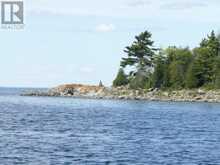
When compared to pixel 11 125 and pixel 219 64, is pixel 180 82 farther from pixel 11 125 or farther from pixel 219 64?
pixel 11 125

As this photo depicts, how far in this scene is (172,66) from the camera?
173 meters

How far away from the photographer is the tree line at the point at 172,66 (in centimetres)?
16538

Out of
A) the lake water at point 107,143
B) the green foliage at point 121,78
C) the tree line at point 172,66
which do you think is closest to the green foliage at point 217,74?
the tree line at point 172,66

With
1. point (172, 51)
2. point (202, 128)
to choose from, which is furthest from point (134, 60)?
point (202, 128)

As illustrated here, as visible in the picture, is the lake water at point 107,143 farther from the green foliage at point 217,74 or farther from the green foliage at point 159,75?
the green foliage at point 159,75

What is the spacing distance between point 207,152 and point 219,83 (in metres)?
110

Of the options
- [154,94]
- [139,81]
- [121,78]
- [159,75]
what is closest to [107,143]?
[154,94]

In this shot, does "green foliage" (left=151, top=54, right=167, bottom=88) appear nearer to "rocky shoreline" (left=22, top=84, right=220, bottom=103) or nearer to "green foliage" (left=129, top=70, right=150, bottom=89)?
"rocky shoreline" (left=22, top=84, right=220, bottom=103)

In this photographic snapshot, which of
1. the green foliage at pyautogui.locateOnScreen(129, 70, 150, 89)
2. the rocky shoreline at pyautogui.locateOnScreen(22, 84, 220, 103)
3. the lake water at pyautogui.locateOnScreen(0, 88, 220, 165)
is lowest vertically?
the lake water at pyautogui.locateOnScreen(0, 88, 220, 165)

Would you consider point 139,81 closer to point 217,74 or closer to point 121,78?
point 121,78

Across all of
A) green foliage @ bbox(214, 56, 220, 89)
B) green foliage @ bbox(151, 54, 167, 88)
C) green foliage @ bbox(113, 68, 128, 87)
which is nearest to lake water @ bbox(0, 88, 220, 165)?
green foliage @ bbox(214, 56, 220, 89)

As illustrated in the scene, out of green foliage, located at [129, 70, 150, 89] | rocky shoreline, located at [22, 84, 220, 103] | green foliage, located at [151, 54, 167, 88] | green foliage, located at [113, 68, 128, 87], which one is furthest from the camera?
green foliage, located at [113, 68, 128, 87]

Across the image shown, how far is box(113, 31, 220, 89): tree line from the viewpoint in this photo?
543 ft

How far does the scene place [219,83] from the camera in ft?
531
